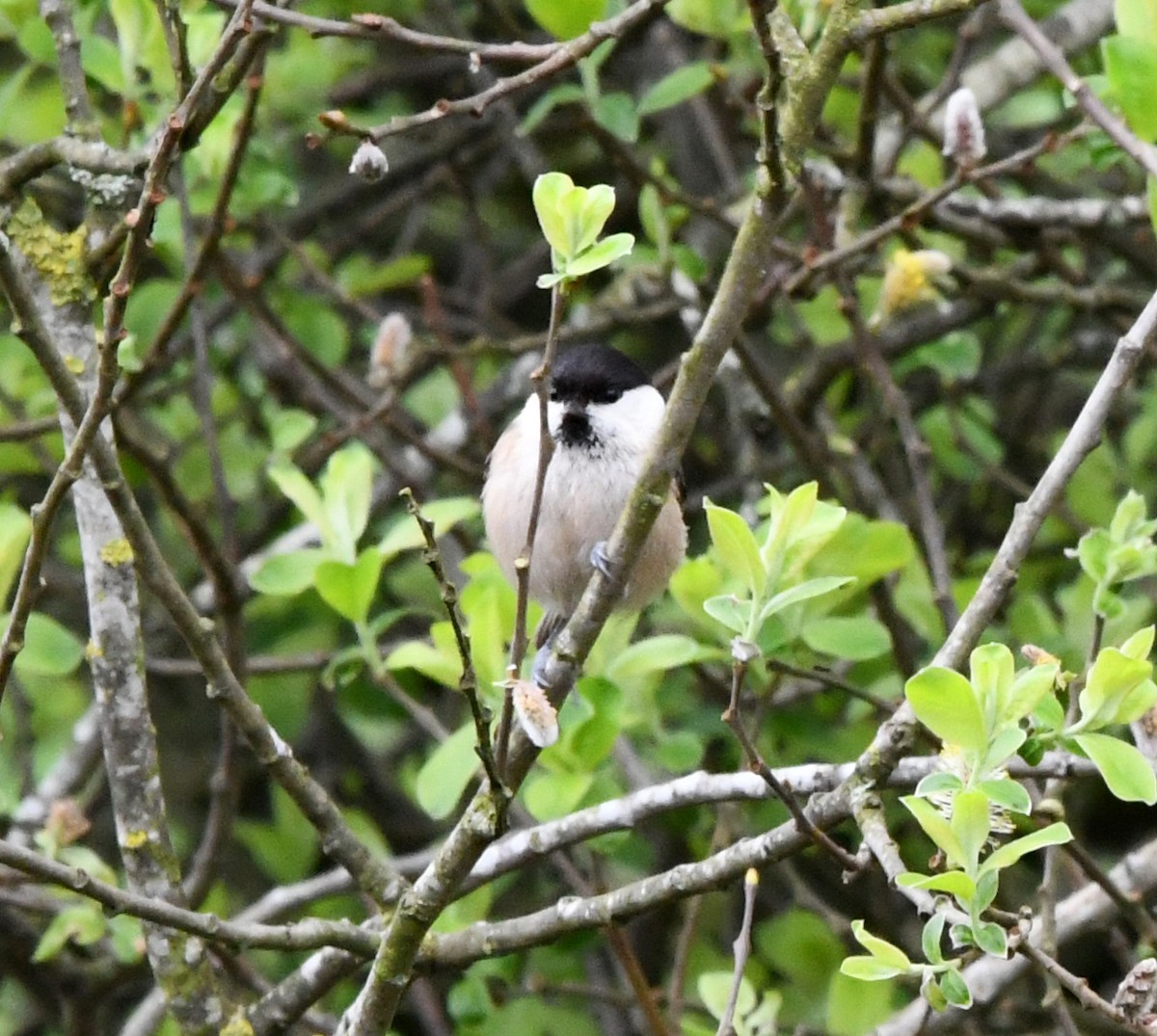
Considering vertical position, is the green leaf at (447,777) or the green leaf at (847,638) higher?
the green leaf at (447,777)

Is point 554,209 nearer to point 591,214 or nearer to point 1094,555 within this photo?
point 591,214

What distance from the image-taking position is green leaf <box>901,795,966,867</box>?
159 centimetres

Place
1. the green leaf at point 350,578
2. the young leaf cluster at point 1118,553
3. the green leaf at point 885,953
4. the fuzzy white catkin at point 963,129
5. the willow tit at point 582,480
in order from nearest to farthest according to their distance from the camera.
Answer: the green leaf at point 885,953, the young leaf cluster at point 1118,553, the fuzzy white catkin at point 963,129, the green leaf at point 350,578, the willow tit at point 582,480

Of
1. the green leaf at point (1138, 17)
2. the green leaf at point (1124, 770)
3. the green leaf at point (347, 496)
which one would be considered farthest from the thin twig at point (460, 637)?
the green leaf at point (1138, 17)

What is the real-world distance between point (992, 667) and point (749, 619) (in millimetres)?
300

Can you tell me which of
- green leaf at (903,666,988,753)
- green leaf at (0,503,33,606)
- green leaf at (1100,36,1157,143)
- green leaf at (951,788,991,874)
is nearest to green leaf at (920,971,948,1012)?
green leaf at (951,788,991,874)

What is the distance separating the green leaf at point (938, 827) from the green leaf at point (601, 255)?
2.01 ft

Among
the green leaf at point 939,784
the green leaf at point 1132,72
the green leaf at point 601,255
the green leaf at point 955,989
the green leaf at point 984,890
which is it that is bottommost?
the green leaf at point 955,989

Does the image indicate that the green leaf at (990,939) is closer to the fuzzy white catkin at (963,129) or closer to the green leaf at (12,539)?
the fuzzy white catkin at (963,129)

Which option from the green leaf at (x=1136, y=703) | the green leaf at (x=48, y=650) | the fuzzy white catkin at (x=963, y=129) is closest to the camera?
the green leaf at (x=1136, y=703)

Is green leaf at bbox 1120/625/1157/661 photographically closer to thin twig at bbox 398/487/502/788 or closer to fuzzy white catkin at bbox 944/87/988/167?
thin twig at bbox 398/487/502/788

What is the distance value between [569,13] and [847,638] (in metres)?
1.12

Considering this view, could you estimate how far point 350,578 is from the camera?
8.67 ft

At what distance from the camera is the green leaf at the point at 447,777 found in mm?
2512
